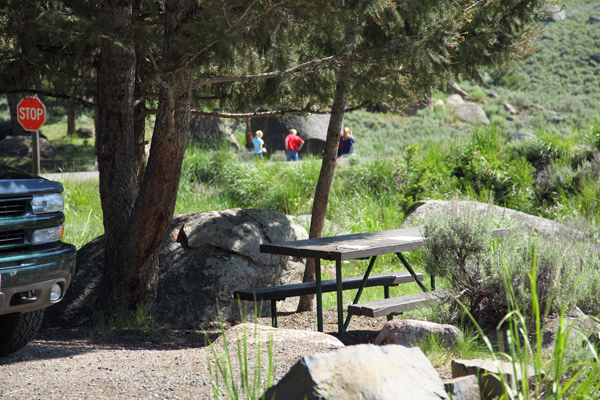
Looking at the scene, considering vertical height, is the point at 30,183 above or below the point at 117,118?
below

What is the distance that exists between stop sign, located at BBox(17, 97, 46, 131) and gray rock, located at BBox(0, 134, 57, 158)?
48.4 feet

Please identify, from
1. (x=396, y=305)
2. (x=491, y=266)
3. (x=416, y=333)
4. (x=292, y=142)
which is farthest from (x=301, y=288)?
(x=292, y=142)

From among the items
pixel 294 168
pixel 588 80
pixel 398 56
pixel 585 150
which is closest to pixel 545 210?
pixel 585 150

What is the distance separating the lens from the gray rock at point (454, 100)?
32594 millimetres

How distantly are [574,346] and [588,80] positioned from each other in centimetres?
4048

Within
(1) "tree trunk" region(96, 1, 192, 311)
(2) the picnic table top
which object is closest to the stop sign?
(1) "tree trunk" region(96, 1, 192, 311)

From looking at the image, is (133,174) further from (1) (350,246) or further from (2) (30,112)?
(2) (30,112)

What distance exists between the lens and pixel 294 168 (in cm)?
1164

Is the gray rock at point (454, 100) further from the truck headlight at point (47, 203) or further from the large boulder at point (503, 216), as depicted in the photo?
the truck headlight at point (47, 203)

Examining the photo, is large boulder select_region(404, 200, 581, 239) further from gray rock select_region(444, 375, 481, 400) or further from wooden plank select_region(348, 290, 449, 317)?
gray rock select_region(444, 375, 481, 400)

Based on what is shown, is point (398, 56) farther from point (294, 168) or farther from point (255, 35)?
point (294, 168)

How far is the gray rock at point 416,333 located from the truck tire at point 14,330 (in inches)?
103

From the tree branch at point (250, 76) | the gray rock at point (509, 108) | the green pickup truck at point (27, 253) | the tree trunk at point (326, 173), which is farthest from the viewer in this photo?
the gray rock at point (509, 108)

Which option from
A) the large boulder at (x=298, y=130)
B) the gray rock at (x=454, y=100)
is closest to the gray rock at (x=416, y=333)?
the large boulder at (x=298, y=130)
